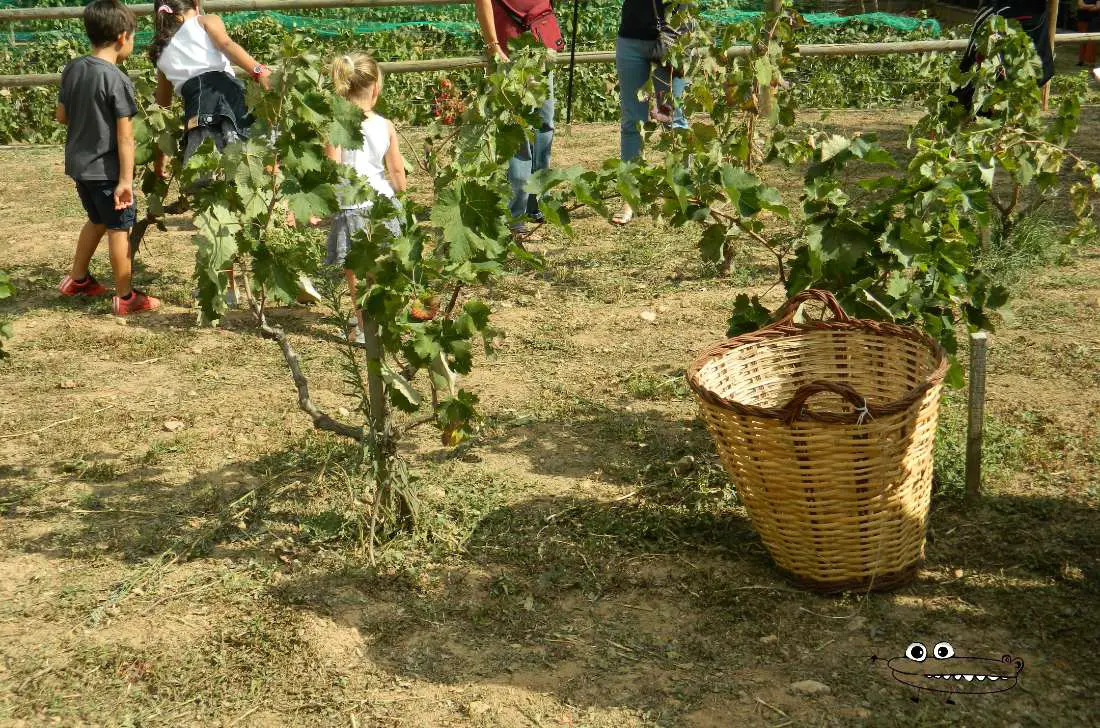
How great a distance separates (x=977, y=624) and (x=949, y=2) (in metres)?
14.4

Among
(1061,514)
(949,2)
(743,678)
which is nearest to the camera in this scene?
(743,678)

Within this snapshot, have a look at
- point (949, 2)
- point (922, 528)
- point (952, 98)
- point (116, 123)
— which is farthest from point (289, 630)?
point (949, 2)

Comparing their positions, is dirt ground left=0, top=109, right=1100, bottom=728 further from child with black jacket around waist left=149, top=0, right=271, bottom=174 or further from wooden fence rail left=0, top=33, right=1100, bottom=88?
wooden fence rail left=0, top=33, right=1100, bottom=88

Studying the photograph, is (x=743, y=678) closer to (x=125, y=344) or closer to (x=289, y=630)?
(x=289, y=630)

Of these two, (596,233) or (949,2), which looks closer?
(596,233)

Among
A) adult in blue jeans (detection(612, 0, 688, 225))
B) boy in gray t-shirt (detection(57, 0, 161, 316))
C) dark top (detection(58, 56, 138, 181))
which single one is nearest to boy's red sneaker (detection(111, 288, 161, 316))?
boy in gray t-shirt (detection(57, 0, 161, 316))

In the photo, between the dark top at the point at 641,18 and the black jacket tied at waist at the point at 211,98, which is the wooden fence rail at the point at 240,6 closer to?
the dark top at the point at 641,18

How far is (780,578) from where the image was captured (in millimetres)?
3158

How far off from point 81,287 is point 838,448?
13.7ft

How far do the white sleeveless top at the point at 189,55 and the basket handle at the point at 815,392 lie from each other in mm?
3533

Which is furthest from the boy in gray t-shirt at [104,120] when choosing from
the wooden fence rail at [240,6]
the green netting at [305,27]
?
the green netting at [305,27]

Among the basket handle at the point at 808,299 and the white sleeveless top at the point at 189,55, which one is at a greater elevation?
the white sleeveless top at the point at 189,55

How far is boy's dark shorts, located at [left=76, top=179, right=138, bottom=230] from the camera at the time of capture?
5227mm

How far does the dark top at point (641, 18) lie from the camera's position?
237 inches
